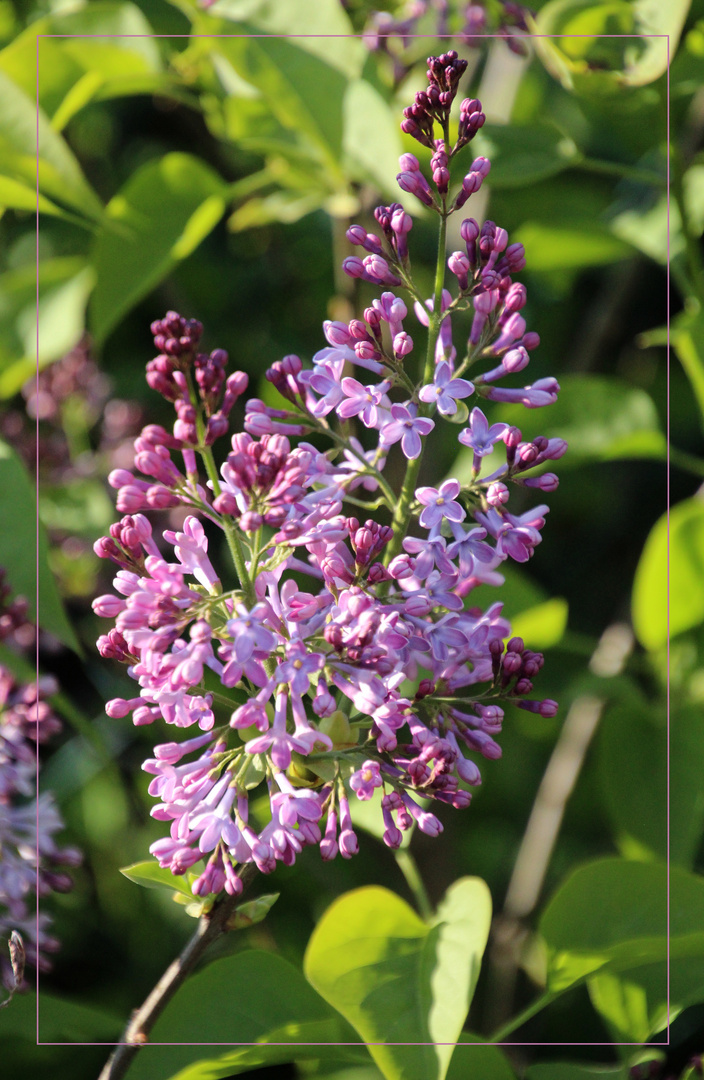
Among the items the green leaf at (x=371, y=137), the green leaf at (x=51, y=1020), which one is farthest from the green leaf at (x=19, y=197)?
the green leaf at (x=51, y=1020)

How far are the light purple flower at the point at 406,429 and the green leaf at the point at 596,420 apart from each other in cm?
70

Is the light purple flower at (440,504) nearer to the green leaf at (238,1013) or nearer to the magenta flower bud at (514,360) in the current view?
the magenta flower bud at (514,360)

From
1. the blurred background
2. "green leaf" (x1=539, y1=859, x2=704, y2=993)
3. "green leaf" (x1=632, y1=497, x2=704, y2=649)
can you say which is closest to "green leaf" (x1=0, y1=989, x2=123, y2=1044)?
→ the blurred background

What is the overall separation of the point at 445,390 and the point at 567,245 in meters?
1.01

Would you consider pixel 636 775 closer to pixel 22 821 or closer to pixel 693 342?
pixel 693 342

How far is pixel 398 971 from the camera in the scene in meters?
1.00

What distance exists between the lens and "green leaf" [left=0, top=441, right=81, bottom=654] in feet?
4.10

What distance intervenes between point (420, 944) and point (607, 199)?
65.6 inches

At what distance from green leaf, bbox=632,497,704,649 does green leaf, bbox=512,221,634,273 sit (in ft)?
1.54

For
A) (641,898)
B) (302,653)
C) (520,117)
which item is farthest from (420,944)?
(520,117)

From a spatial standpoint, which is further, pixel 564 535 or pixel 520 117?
pixel 564 535

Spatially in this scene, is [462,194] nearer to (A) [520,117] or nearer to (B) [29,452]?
(A) [520,117]

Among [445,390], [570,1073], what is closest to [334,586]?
[445,390]

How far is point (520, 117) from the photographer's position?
185cm
